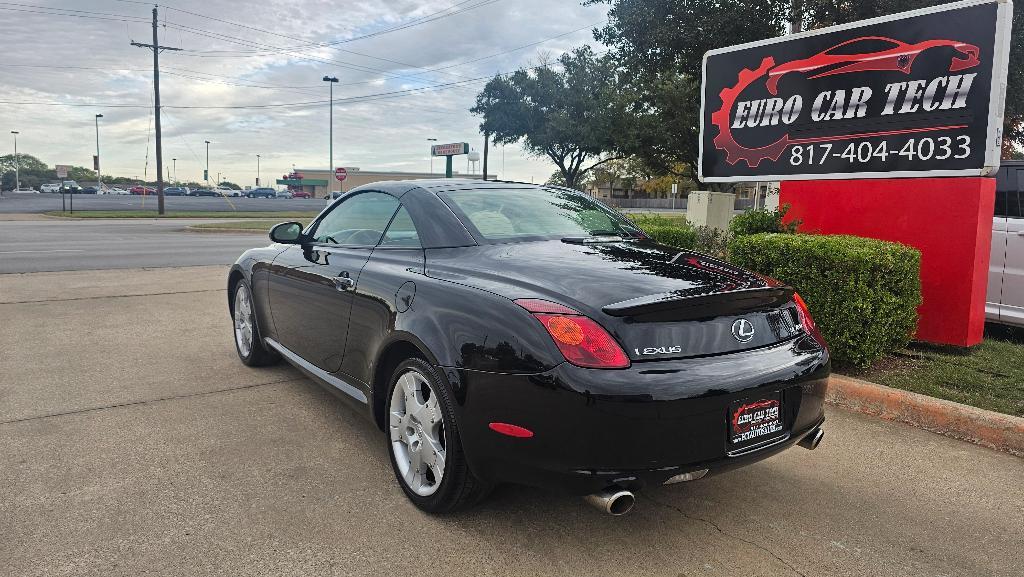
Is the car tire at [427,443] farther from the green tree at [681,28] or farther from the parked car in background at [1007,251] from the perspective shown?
the green tree at [681,28]

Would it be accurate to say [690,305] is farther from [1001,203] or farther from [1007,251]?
[1001,203]

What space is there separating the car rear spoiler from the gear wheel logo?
4659mm

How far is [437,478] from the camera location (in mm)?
3055

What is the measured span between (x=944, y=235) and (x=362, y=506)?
17.0 ft

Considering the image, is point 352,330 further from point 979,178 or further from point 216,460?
point 979,178

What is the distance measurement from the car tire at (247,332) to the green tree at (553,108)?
31189mm

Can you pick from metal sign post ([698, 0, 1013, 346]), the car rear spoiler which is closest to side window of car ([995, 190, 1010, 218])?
metal sign post ([698, 0, 1013, 346])

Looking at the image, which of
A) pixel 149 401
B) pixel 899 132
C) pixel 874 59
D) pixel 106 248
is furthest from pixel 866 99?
pixel 106 248

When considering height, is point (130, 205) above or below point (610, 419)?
above

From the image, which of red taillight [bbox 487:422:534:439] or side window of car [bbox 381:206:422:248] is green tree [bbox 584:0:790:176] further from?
red taillight [bbox 487:422:534:439]

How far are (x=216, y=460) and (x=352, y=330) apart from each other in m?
0.96

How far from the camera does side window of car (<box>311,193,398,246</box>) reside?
3963 mm

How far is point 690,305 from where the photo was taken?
2.71 metres

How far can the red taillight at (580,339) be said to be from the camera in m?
2.54
